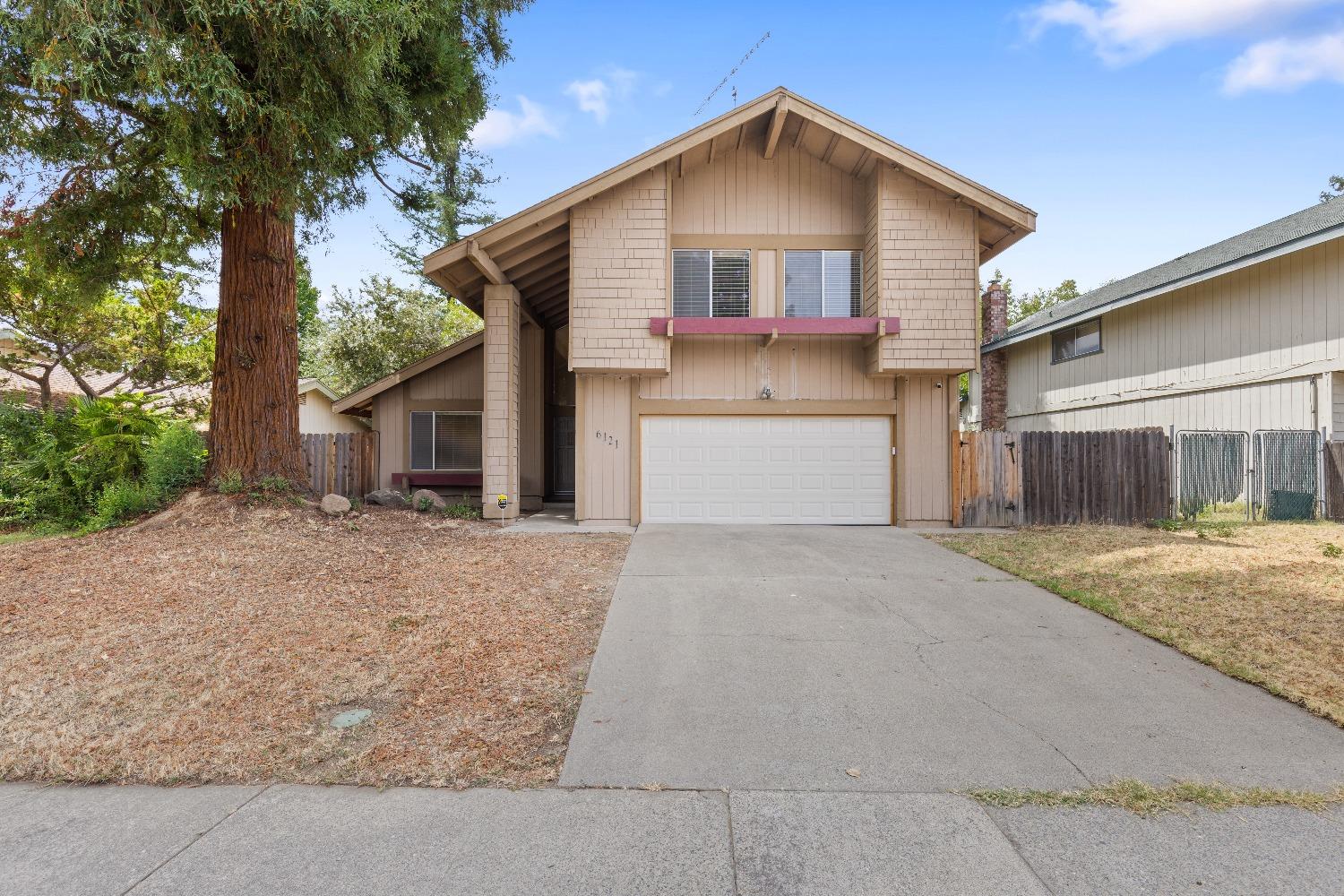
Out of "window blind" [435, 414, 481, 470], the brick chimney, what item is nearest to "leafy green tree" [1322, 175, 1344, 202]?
the brick chimney

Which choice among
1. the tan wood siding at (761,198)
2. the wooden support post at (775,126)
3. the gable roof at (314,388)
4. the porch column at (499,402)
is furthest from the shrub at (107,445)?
the wooden support post at (775,126)

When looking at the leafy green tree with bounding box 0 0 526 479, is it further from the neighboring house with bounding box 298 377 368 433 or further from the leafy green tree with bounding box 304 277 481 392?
the leafy green tree with bounding box 304 277 481 392

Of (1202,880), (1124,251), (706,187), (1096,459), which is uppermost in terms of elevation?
(1124,251)

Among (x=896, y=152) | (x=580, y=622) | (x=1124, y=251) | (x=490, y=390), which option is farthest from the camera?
(x=1124, y=251)

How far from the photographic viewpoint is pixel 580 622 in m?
5.20

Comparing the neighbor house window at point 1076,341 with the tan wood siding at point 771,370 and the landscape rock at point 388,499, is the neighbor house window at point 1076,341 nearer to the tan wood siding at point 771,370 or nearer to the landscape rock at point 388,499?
the tan wood siding at point 771,370

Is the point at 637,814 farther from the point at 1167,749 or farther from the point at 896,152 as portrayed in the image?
the point at 896,152

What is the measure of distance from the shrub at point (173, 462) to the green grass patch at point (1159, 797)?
10152mm

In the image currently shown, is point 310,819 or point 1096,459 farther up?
point 1096,459

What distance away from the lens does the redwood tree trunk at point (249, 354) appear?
8.39 metres

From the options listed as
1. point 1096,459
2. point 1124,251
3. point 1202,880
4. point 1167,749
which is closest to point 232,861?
point 1202,880

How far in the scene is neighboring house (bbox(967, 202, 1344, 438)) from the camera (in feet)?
36.0

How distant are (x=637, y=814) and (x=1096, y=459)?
10655 mm

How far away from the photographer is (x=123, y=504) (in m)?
8.25
